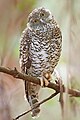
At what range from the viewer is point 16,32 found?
34.8 inches

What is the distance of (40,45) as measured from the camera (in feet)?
6.82

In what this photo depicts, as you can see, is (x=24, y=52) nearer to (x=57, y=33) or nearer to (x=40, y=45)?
(x=40, y=45)

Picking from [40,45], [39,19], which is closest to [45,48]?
[40,45]

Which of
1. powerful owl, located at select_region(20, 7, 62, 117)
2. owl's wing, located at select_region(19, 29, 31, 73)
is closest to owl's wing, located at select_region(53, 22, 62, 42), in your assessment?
powerful owl, located at select_region(20, 7, 62, 117)

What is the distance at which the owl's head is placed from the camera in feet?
6.86

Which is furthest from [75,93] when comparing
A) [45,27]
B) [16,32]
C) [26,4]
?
[45,27]

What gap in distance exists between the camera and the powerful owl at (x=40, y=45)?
205 cm

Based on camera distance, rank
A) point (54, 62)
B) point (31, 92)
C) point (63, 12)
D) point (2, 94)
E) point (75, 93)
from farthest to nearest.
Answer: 1. point (31, 92)
2. point (54, 62)
3. point (75, 93)
4. point (2, 94)
5. point (63, 12)

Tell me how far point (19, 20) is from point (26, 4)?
250 mm

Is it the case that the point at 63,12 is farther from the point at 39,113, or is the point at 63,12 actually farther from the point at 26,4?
the point at 39,113

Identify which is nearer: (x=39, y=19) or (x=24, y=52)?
(x=24, y=52)

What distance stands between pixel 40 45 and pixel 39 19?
0.18 meters

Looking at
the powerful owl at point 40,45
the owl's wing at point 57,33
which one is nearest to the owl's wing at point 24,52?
the powerful owl at point 40,45

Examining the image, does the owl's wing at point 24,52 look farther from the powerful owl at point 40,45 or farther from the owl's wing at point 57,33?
the owl's wing at point 57,33
